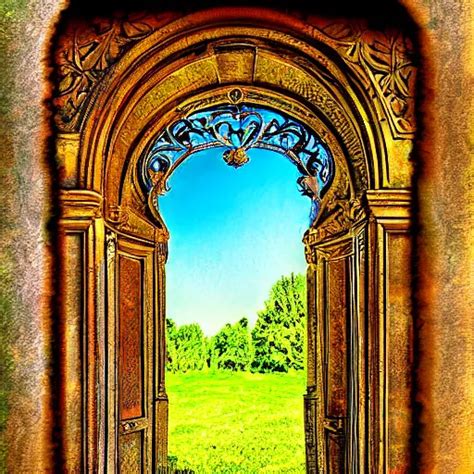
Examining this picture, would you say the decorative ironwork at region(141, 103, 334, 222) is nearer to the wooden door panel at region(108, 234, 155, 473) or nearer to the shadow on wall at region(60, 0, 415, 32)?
the wooden door panel at region(108, 234, 155, 473)

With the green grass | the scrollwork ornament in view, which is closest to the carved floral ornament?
the scrollwork ornament

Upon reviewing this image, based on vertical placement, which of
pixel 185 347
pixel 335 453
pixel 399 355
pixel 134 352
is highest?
pixel 399 355

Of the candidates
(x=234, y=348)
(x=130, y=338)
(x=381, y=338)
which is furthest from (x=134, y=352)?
(x=234, y=348)

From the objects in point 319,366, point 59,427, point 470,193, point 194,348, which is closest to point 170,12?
point 470,193

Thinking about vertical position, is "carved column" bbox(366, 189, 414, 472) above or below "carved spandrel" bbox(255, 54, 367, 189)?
below

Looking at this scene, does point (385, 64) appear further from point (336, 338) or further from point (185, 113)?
point (336, 338)

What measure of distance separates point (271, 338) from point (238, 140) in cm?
659

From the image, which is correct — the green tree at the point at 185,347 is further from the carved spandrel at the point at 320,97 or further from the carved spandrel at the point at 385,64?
the carved spandrel at the point at 385,64

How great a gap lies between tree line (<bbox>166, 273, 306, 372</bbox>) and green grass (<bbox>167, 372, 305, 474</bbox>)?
0.79 feet

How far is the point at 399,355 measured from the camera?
202 inches

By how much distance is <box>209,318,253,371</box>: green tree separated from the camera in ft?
43.2

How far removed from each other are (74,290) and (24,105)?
1.13 metres

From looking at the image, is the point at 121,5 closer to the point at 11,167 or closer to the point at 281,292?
the point at 11,167

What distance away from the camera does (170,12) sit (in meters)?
5.16
